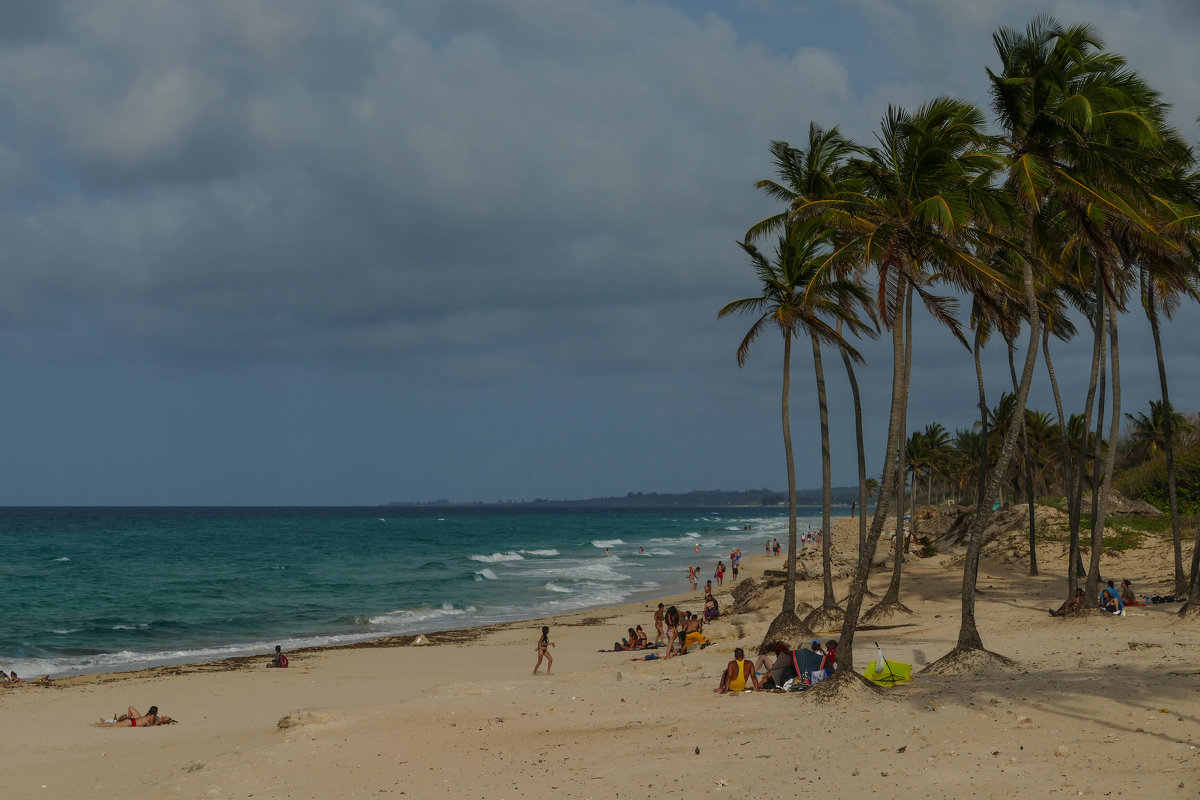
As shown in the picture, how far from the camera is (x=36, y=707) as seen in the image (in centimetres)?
2086

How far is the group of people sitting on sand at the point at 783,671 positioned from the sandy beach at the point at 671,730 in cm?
50

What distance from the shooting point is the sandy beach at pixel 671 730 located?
9984mm

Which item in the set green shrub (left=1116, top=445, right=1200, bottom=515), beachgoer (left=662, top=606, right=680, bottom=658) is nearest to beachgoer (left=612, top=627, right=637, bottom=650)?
beachgoer (left=662, top=606, right=680, bottom=658)

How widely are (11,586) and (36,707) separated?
37756mm

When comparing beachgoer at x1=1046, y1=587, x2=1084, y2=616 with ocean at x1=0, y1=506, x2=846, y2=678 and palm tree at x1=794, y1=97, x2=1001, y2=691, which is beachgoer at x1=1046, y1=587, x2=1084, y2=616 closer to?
palm tree at x1=794, y1=97, x2=1001, y2=691

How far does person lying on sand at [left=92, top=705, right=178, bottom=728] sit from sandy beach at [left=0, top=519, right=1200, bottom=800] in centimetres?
40

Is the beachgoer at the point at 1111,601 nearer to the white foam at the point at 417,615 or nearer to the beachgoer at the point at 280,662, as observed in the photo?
the beachgoer at the point at 280,662

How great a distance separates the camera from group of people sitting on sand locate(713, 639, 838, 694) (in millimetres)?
15383

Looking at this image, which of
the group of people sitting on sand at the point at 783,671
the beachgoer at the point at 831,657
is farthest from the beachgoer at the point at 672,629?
the beachgoer at the point at 831,657

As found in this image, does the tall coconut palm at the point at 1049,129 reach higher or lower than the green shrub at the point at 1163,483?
higher

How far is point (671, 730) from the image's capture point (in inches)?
523

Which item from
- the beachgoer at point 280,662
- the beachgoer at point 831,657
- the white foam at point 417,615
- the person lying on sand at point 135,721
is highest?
the beachgoer at point 831,657

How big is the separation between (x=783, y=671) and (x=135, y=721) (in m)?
12.6

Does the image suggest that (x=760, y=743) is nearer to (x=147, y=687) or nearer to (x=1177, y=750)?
(x=1177, y=750)
